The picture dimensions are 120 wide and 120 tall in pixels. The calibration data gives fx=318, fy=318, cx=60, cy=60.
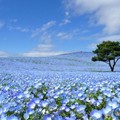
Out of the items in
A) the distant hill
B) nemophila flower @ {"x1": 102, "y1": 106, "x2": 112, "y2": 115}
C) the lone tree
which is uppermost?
the lone tree

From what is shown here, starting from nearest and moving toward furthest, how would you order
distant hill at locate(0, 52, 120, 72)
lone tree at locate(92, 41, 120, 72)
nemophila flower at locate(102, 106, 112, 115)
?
nemophila flower at locate(102, 106, 112, 115) < distant hill at locate(0, 52, 120, 72) < lone tree at locate(92, 41, 120, 72)

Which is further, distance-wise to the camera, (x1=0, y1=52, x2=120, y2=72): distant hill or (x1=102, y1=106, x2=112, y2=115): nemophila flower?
(x1=0, y1=52, x2=120, y2=72): distant hill

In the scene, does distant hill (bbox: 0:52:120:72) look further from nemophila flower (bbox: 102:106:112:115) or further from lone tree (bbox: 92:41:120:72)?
nemophila flower (bbox: 102:106:112:115)

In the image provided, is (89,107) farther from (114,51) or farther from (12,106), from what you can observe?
(114,51)

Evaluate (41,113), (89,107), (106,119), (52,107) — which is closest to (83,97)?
(89,107)

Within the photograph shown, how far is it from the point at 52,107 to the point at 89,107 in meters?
0.56

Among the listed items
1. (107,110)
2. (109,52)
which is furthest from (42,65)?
(107,110)

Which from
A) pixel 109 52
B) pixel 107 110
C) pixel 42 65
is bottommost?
pixel 107 110

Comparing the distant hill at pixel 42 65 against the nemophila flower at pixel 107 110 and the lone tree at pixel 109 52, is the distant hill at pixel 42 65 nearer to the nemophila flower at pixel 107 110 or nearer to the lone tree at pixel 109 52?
the lone tree at pixel 109 52

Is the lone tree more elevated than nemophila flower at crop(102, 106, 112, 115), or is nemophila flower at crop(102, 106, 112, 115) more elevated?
the lone tree

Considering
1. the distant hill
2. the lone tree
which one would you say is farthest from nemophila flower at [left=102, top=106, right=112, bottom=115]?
the lone tree

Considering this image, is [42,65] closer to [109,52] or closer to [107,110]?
[109,52]

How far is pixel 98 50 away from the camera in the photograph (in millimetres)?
34062

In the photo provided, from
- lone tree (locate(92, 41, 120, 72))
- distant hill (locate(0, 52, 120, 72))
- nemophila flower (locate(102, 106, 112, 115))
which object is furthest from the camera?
lone tree (locate(92, 41, 120, 72))
